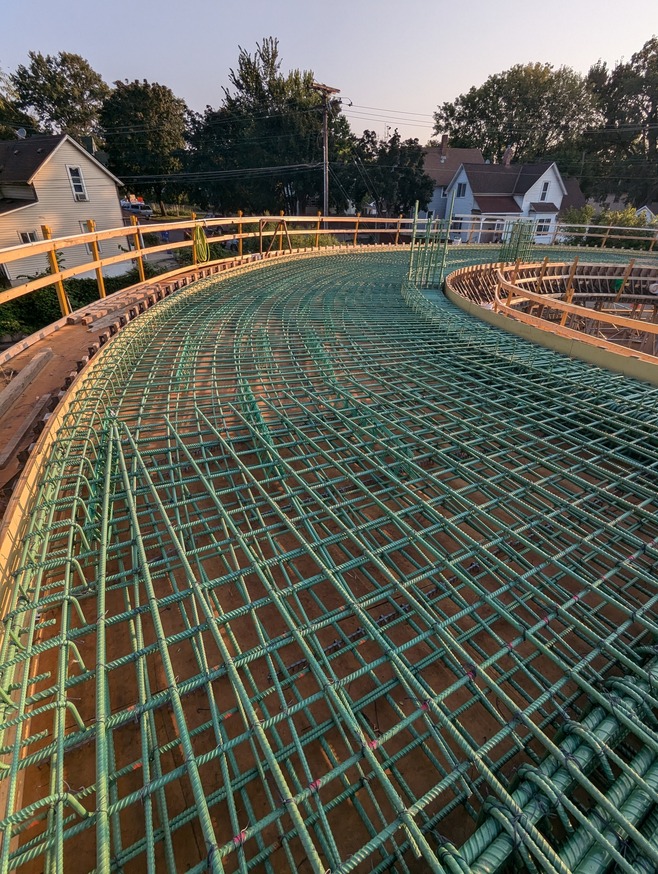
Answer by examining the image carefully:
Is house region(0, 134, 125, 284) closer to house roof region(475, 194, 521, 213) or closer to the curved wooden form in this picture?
the curved wooden form

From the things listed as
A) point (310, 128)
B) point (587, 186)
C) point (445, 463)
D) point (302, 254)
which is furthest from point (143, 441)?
point (587, 186)

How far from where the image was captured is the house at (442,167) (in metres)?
38.3

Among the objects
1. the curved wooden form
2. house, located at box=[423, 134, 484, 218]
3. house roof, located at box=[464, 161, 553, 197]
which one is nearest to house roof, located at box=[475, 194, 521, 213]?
house roof, located at box=[464, 161, 553, 197]

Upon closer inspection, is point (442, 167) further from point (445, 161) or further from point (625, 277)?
point (625, 277)

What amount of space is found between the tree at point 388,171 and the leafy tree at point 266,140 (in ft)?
5.39

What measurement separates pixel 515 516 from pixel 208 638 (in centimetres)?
232

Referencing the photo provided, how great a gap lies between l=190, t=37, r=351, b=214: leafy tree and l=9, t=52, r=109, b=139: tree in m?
18.8

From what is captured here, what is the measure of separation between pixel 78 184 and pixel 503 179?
31.9m

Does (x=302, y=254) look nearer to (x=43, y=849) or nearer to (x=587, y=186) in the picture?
(x=43, y=849)

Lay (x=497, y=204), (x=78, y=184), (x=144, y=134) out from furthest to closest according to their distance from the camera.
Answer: (x=144, y=134) < (x=497, y=204) < (x=78, y=184)

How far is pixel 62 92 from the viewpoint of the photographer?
44375 mm

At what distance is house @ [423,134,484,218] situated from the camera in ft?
126

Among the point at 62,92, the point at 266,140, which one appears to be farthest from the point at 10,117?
the point at 266,140

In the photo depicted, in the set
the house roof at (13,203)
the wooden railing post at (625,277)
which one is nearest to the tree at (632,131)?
the wooden railing post at (625,277)
